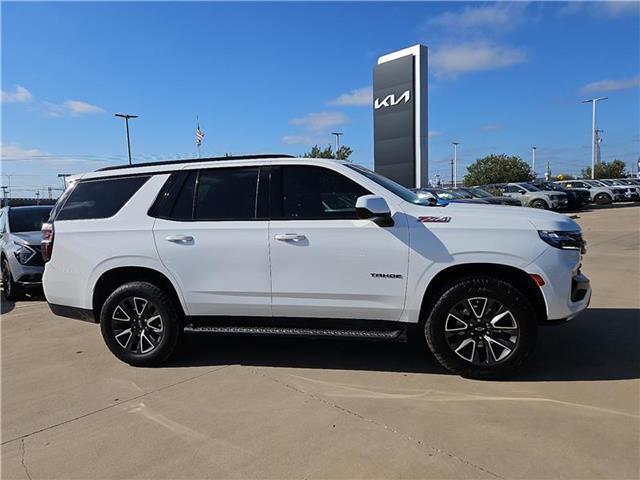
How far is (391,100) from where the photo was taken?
27688 mm

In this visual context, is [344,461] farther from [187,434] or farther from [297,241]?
[297,241]

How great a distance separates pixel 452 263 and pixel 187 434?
2.40 meters

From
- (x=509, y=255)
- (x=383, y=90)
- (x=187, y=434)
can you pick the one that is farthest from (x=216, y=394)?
(x=383, y=90)

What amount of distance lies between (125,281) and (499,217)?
3553 mm

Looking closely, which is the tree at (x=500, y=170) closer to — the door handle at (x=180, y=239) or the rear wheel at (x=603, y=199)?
the rear wheel at (x=603, y=199)

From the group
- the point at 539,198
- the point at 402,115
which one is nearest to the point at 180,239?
the point at 402,115

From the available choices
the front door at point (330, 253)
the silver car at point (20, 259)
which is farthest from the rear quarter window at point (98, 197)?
the silver car at point (20, 259)

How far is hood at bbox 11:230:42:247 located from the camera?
27.5 feet

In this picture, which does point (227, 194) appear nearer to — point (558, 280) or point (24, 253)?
point (558, 280)

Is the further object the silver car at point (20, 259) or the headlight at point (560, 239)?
the silver car at point (20, 259)

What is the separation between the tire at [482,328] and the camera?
159 inches

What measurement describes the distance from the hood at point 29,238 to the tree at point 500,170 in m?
69.1

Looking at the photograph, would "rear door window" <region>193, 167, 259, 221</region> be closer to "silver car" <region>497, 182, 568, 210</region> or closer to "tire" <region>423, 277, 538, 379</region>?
"tire" <region>423, 277, 538, 379</region>

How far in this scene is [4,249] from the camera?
8719mm
